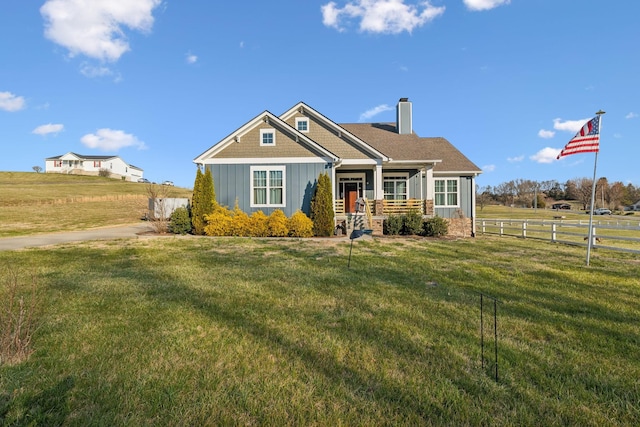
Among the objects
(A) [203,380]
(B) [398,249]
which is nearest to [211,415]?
(A) [203,380]

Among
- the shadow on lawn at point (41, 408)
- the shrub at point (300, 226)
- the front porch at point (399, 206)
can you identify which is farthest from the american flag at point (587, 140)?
the shadow on lawn at point (41, 408)

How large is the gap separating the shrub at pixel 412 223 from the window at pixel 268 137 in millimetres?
7671

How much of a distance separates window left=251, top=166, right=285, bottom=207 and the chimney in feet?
30.2

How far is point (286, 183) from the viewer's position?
1631cm

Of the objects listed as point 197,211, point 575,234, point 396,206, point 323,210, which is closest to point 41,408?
point 323,210

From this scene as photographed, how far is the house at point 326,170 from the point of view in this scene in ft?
53.4

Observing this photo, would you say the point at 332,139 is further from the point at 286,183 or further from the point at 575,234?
the point at 575,234

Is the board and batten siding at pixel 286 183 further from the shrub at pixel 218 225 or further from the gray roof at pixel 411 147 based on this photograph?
the gray roof at pixel 411 147

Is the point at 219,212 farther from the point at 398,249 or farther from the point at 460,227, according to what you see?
the point at 460,227

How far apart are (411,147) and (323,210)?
7406mm

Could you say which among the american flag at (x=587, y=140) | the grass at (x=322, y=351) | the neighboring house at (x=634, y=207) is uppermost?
the american flag at (x=587, y=140)

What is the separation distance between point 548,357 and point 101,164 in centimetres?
9964

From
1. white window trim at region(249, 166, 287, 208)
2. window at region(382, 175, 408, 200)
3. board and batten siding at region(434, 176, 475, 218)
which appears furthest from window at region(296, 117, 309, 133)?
board and batten siding at region(434, 176, 475, 218)

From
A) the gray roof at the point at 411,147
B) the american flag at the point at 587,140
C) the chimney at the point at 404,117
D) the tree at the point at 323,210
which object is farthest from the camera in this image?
the chimney at the point at 404,117
